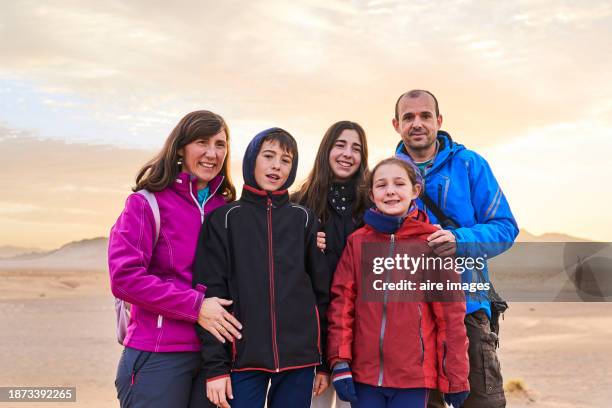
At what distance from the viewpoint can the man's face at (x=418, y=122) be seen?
12.9 ft

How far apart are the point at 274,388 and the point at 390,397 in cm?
67

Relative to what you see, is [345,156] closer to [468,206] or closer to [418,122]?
A: [418,122]

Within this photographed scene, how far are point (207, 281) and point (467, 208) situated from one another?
1.79m

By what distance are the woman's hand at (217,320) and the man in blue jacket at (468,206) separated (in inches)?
50.7

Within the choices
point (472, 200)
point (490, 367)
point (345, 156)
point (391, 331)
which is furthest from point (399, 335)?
point (345, 156)

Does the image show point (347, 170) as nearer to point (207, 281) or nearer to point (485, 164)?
point (485, 164)

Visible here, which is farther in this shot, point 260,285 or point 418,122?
point 418,122

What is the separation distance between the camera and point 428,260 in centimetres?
339

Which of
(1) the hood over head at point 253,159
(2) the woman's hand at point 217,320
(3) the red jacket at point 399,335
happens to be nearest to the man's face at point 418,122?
(3) the red jacket at point 399,335

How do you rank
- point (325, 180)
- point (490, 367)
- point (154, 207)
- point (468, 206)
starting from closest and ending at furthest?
point (154, 207) < point (490, 367) < point (468, 206) < point (325, 180)

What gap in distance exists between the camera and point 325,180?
4.02m

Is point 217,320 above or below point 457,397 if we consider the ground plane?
above

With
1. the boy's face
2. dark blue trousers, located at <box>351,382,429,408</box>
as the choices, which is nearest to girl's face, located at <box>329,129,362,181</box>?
the boy's face

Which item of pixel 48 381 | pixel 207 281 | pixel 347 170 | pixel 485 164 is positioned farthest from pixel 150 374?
pixel 48 381
